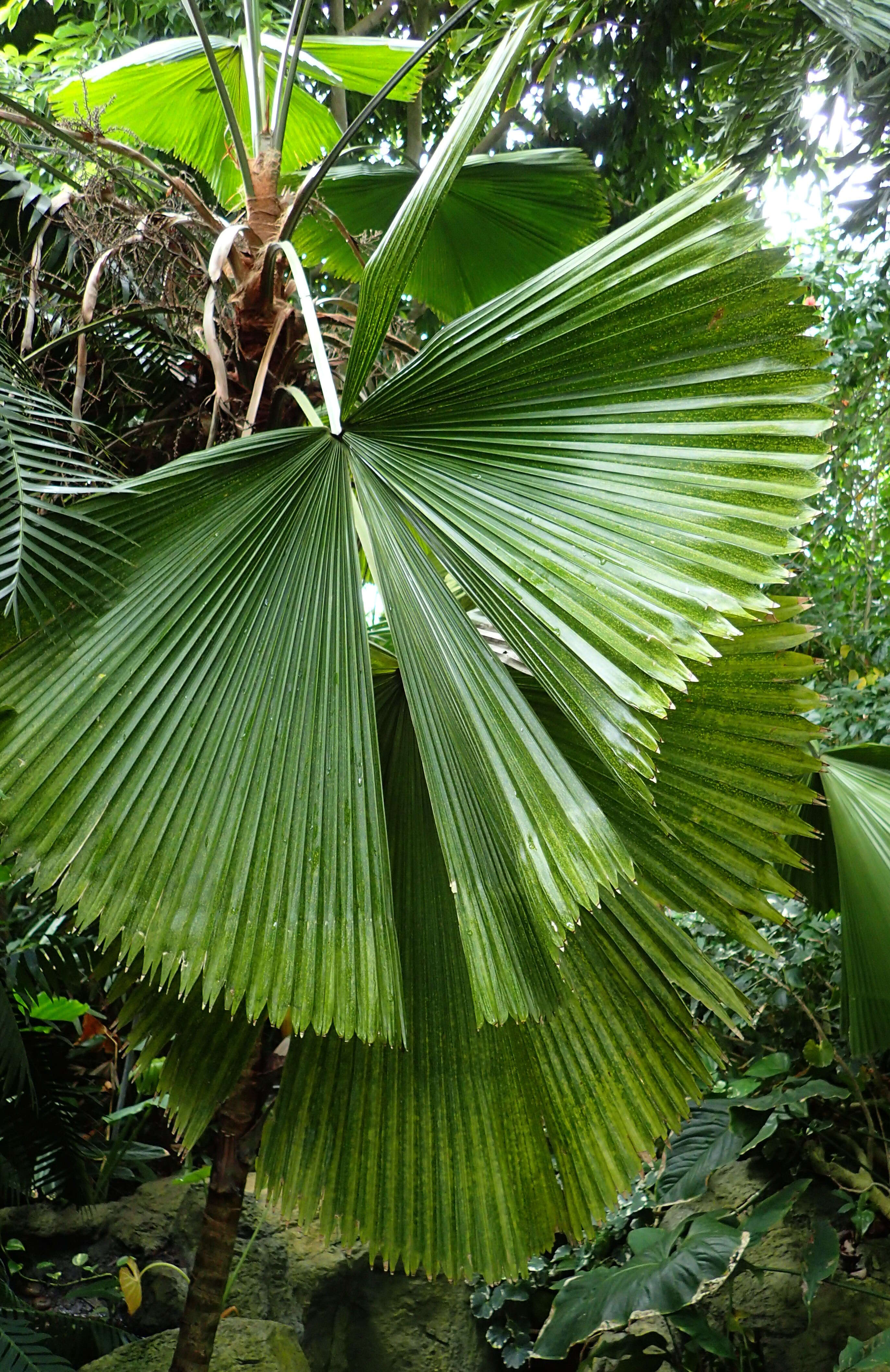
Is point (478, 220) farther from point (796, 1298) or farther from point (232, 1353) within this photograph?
point (796, 1298)

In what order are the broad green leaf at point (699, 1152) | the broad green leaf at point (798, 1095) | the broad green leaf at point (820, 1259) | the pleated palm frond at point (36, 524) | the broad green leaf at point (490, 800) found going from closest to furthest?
the broad green leaf at point (490, 800) → the pleated palm frond at point (36, 524) → the broad green leaf at point (820, 1259) → the broad green leaf at point (798, 1095) → the broad green leaf at point (699, 1152)

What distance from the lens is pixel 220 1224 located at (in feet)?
4.90

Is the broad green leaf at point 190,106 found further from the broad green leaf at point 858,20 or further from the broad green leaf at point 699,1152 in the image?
the broad green leaf at point 699,1152

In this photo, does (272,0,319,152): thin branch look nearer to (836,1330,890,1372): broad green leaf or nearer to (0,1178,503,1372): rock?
(836,1330,890,1372): broad green leaf

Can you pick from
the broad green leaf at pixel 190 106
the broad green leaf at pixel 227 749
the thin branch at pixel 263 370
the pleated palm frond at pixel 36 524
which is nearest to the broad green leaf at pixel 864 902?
the broad green leaf at pixel 227 749

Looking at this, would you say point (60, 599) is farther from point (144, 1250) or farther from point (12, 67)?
point (144, 1250)

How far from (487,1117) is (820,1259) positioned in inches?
56.7

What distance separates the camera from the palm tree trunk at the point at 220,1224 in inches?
57.2

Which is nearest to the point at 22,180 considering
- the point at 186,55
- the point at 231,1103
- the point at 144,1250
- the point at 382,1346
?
the point at 186,55

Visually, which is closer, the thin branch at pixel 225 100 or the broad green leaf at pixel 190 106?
the thin branch at pixel 225 100

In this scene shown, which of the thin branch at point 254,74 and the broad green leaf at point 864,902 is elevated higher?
the thin branch at point 254,74

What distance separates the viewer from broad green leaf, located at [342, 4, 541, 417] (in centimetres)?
120

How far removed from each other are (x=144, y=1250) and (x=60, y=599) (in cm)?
241

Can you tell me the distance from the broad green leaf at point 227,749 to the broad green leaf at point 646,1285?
1.36 meters
